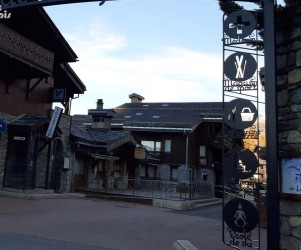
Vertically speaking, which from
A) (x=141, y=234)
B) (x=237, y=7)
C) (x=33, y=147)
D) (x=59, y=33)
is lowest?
(x=141, y=234)

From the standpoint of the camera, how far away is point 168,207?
19531mm

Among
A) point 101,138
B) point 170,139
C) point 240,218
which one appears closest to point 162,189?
point 101,138

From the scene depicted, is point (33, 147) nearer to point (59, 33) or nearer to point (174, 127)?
point (59, 33)

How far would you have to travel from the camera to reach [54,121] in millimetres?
18734

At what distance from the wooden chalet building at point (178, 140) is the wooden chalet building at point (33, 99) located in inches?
503

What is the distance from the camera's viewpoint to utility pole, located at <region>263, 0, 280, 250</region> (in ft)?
17.0

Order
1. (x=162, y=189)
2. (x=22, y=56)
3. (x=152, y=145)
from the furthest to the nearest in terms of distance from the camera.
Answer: (x=152, y=145), (x=162, y=189), (x=22, y=56)

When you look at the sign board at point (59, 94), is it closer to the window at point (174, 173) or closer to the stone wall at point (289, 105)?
the stone wall at point (289, 105)

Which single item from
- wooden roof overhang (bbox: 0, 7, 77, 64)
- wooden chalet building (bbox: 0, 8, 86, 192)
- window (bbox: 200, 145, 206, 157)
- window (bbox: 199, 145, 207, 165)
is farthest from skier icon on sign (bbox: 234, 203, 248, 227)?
window (bbox: 200, 145, 206, 157)

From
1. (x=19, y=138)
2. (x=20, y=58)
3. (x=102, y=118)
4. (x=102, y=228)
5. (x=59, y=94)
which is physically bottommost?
(x=102, y=228)

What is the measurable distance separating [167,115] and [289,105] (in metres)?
33.1

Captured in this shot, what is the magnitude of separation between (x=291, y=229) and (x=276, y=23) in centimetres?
303

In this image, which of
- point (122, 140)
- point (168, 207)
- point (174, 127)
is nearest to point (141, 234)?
point (168, 207)

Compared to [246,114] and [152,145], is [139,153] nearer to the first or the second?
[152,145]
